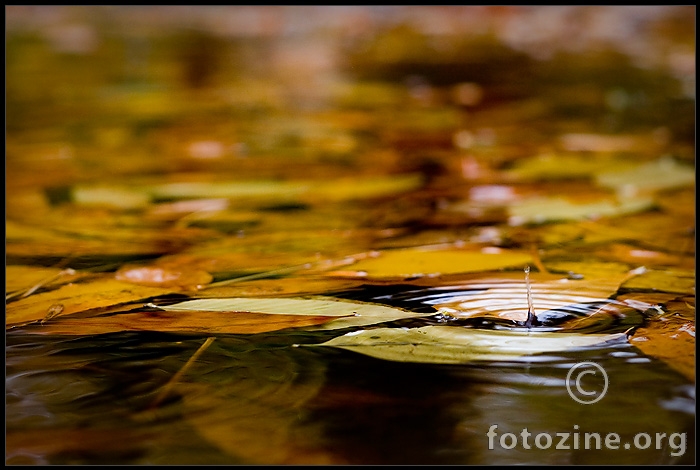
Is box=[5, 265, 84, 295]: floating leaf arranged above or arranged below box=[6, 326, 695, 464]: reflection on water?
above

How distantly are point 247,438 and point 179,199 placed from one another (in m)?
0.69

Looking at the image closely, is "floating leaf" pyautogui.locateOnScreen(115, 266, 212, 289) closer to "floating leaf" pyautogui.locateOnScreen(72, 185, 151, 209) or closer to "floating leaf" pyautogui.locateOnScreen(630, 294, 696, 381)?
"floating leaf" pyautogui.locateOnScreen(72, 185, 151, 209)

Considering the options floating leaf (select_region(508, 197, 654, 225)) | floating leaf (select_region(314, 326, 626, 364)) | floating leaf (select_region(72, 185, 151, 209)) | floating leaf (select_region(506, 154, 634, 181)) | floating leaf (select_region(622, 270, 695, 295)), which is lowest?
floating leaf (select_region(314, 326, 626, 364))

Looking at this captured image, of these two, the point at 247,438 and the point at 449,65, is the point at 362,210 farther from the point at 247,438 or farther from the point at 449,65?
the point at 449,65

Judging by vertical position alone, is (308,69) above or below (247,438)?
above

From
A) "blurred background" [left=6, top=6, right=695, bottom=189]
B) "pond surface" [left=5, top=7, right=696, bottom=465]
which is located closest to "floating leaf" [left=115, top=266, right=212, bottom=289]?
"pond surface" [left=5, top=7, right=696, bottom=465]

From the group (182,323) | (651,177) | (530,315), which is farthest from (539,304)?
(651,177)

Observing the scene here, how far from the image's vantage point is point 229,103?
203 centimetres

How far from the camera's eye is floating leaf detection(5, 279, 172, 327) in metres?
Answer: 0.68

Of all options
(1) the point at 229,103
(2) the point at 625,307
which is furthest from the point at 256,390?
(1) the point at 229,103

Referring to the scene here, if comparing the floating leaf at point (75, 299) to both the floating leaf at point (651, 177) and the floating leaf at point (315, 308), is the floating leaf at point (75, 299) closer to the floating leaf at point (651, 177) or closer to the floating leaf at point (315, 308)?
the floating leaf at point (315, 308)

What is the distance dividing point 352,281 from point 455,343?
7.0 inches

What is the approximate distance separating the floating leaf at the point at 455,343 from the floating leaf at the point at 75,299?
22 cm

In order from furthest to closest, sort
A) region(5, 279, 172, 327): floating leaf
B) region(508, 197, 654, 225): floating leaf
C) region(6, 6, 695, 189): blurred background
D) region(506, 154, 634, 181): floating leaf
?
region(6, 6, 695, 189): blurred background, region(506, 154, 634, 181): floating leaf, region(508, 197, 654, 225): floating leaf, region(5, 279, 172, 327): floating leaf
